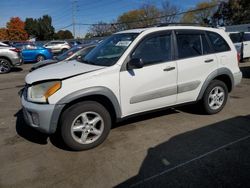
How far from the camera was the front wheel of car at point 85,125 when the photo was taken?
12.4 ft

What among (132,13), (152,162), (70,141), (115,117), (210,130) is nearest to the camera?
(152,162)

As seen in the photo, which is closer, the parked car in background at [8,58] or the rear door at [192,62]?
the rear door at [192,62]

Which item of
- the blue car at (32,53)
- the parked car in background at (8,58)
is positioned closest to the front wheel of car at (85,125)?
the parked car in background at (8,58)

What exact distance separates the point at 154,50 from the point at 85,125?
68.1 inches

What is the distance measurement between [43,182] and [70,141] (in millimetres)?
754

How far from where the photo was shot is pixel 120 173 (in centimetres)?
335

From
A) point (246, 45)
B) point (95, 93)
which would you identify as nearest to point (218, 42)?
point (95, 93)

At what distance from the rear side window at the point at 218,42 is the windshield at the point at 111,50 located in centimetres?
169

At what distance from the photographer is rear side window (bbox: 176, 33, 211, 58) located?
474 centimetres

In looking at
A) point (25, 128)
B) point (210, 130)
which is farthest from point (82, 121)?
point (210, 130)

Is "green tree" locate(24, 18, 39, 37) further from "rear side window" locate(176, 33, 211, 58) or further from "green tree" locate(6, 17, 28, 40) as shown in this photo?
"rear side window" locate(176, 33, 211, 58)

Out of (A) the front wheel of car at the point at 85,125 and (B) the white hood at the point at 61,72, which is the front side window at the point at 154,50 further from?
(A) the front wheel of car at the point at 85,125

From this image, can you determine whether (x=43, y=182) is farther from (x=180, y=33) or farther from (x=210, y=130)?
(x=180, y=33)

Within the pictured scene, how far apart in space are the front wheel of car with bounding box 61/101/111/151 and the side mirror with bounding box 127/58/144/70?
2.53ft
